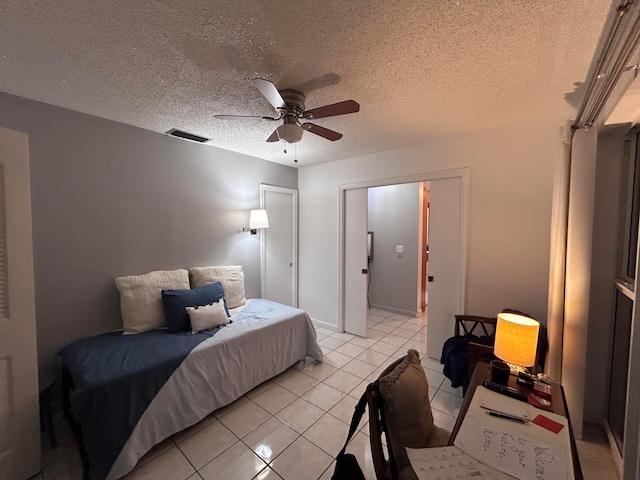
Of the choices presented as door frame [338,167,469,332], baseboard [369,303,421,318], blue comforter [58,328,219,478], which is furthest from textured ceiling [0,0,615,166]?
baseboard [369,303,421,318]

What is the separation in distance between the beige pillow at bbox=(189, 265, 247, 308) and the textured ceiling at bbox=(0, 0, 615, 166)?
159 centimetres

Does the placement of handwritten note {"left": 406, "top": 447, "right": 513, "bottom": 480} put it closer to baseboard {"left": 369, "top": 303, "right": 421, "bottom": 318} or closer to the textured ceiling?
the textured ceiling

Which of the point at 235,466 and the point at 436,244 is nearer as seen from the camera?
the point at 235,466

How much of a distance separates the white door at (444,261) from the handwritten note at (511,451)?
1840 millimetres

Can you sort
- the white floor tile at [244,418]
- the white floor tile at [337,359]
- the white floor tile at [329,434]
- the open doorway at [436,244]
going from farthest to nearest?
the white floor tile at [337,359], the open doorway at [436,244], the white floor tile at [244,418], the white floor tile at [329,434]

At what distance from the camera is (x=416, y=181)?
309 centimetres

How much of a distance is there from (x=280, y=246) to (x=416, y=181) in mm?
2146

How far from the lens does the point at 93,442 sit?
1.49m

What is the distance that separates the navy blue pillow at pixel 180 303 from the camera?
2.33 metres

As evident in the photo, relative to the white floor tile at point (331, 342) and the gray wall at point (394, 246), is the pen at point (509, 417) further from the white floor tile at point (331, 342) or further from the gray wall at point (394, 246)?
the gray wall at point (394, 246)

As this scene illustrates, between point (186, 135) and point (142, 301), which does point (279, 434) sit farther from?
point (186, 135)

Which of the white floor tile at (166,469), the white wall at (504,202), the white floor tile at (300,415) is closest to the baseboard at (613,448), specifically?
the white wall at (504,202)

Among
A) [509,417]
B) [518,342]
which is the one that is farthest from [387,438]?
[518,342]

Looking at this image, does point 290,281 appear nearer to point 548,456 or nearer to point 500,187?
point 500,187
